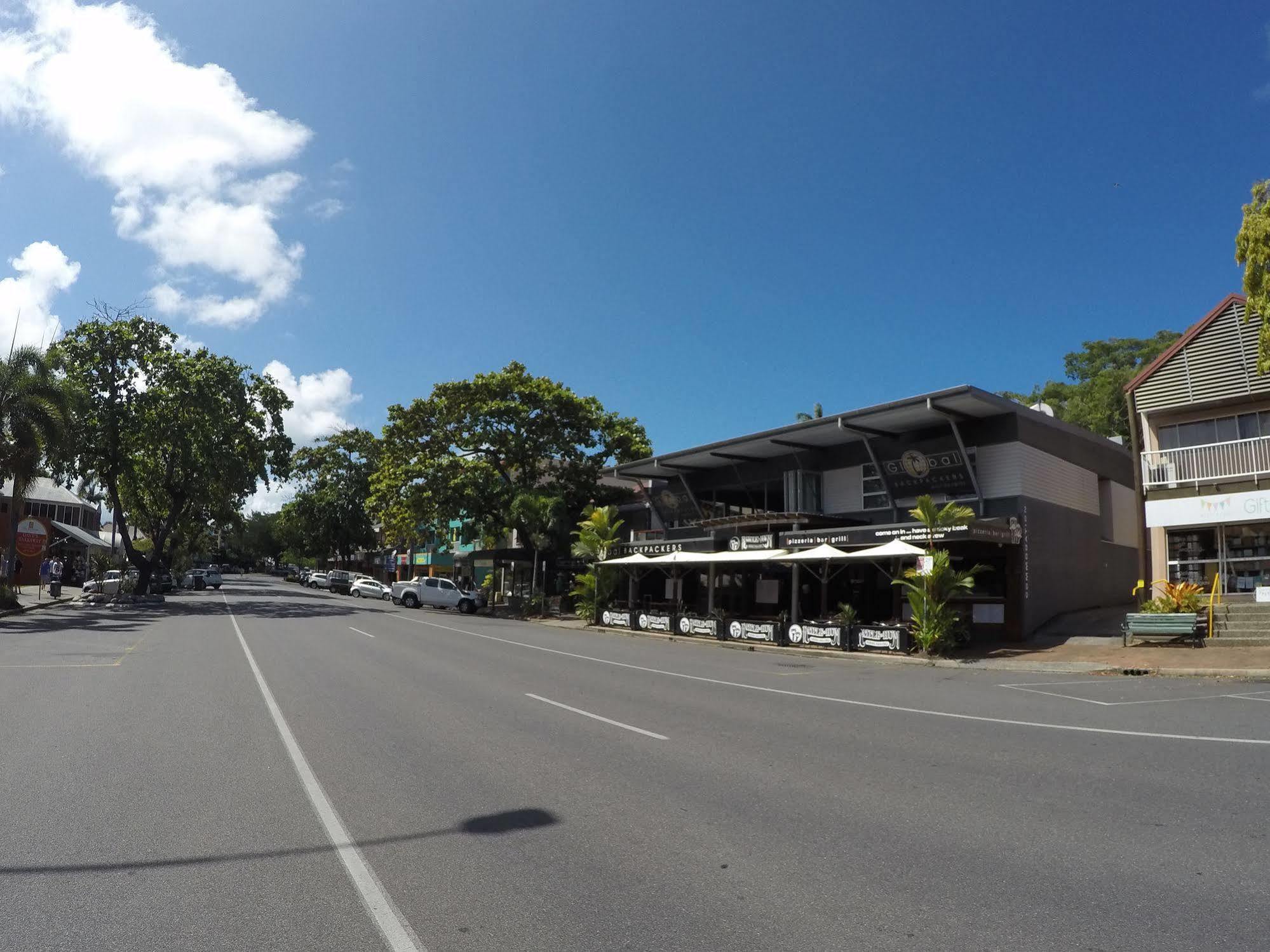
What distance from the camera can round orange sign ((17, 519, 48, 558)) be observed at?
29.7 meters

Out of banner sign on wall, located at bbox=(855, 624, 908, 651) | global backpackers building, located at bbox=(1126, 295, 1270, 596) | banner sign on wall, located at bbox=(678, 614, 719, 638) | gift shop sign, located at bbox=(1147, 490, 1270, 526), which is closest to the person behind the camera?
gift shop sign, located at bbox=(1147, 490, 1270, 526)

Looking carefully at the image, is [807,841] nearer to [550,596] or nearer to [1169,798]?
[1169,798]

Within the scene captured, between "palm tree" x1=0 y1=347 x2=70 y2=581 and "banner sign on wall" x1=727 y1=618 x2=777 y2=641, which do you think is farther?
"palm tree" x1=0 y1=347 x2=70 y2=581

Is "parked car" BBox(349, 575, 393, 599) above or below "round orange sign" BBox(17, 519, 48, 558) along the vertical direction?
below

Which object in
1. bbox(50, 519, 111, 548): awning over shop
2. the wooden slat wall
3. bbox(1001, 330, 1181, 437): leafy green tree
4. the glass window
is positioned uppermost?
bbox(1001, 330, 1181, 437): leafy green tree

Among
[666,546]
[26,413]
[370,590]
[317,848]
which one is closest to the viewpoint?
[317,848]

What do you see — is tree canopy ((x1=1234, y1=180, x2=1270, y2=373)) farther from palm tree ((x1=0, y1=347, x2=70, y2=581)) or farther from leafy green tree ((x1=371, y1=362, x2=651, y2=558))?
palm tree ((x1=0, y1=347, x2=70, y2=581))

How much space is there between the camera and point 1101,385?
46781mm

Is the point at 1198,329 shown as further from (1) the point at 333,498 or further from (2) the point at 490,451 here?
(1) the point at 333,498

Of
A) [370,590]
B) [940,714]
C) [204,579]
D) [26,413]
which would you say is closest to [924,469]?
[940,714]

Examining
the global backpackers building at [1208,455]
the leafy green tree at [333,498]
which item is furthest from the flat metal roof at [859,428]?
the leafy green tree at [333,498]

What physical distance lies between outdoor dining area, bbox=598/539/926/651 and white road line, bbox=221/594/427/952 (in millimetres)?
16678

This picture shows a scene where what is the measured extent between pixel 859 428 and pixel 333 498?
182 ft

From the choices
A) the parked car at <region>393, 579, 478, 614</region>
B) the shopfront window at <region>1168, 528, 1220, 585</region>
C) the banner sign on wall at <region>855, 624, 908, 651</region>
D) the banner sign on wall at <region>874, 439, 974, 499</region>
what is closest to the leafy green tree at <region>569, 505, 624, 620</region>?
the parked car at <region>393, 579, 478, 614</region>
